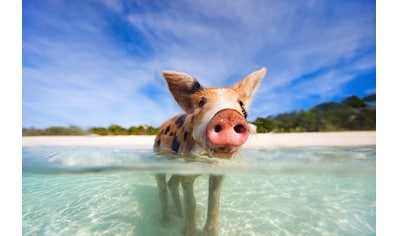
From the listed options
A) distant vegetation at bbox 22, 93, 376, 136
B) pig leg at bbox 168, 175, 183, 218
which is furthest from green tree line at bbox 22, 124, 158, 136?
pig leg at bbox 168, 175, 183, 218

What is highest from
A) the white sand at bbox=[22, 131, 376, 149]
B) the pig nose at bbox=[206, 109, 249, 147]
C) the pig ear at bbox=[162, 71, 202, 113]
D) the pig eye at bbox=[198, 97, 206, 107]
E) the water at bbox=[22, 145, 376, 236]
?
the pig ear at bbox=[162, 71, 202, 113]

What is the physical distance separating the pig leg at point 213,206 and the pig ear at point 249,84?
1.58 metres

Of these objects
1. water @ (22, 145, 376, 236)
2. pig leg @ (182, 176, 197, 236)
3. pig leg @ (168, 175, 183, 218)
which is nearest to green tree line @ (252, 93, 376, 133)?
water @ (22, 145, 376, 236)

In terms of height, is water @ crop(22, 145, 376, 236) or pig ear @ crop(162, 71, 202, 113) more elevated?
pig ear @ crop(162, 71, 202, 113)

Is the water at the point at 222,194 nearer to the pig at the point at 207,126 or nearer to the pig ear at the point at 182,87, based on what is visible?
the pig at the point at 207,126

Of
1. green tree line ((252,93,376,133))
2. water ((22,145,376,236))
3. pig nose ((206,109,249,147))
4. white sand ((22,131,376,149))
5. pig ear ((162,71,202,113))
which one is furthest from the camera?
green tree line ((252,93,376,133))

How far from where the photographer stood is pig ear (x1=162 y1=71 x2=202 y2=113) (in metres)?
3.72

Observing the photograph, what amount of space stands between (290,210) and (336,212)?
1.26m

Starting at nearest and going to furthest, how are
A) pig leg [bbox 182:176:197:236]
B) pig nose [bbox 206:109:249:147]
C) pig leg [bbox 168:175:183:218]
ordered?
pig nose [bbox 206:109:249:147], pig leg [bbox 182:176:197:236], pig leg [bbox 168:175:183:218]

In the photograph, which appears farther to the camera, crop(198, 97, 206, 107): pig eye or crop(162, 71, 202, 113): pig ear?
crop(162, 71, 202, 113): pig ear

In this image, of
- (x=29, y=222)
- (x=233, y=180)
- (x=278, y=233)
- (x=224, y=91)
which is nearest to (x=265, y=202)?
(x=278, y=233)

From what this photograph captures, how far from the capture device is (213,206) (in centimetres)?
440

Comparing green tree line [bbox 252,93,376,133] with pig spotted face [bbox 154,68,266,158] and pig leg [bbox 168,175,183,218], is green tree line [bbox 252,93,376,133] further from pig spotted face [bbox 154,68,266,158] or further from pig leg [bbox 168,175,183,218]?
pig spotted face [bbox 154,68,266,158]
